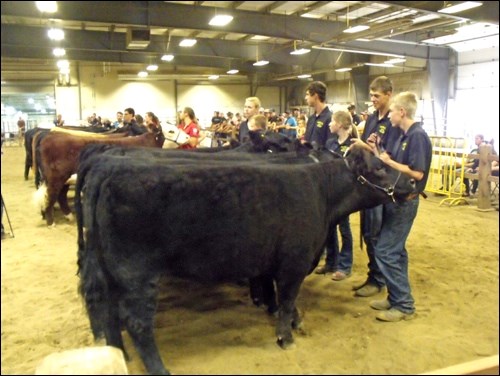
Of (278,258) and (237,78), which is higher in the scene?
(237,78)

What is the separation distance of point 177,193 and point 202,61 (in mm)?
4391

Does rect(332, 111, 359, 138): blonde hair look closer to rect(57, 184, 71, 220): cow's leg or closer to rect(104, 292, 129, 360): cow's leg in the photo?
rect(57, 184, 71, 220): cow's leg

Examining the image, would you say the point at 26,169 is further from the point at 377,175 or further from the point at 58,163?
the point at 377,175

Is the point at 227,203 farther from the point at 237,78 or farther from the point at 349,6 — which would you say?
the point at 237,78

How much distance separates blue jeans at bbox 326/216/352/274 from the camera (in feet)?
15.1

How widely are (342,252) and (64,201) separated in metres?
2.77

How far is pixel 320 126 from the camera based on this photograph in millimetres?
4641

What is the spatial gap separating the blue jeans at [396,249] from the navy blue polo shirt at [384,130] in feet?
1.81

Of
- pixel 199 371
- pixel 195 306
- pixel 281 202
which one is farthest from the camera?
pixel 195 306

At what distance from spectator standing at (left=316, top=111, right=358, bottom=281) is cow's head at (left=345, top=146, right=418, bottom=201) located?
79cm

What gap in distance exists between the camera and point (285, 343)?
9.00 feet

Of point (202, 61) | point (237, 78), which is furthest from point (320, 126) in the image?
point (237, 78)

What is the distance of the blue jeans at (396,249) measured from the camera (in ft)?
11.3

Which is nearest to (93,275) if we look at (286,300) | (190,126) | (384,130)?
(286,300)
